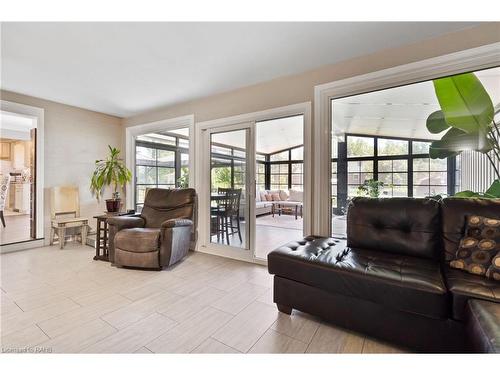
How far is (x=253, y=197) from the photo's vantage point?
124 inches

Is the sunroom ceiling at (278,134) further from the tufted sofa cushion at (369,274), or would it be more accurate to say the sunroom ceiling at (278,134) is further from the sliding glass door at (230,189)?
the tufted sofa cushion at (369,274)

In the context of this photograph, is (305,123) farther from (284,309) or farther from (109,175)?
(109,175)

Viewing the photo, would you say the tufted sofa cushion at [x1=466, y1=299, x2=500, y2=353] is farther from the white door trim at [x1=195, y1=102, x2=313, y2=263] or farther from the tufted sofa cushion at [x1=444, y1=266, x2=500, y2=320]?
the white door trim at [x1=195, y1=102, x2=313, y2=263]

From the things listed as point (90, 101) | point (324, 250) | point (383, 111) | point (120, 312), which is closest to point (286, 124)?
point (383, 111)

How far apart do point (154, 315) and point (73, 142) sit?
12.1 feet

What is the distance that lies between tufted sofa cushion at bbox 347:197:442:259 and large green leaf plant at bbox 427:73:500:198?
55 cm

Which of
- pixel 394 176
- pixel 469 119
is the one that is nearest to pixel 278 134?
pixel 394 176

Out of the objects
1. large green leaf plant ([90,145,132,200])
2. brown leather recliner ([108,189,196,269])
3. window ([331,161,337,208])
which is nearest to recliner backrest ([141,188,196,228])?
brown leather recliner ([108,189,196,269])

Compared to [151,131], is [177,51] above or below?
above

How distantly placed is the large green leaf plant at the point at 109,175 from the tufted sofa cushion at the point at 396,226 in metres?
3.78

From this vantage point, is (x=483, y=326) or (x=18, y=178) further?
(x=18, y=178)
